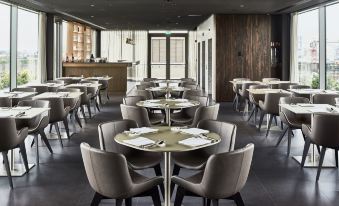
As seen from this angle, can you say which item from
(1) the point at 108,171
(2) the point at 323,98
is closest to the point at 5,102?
(1) the point at 108,171

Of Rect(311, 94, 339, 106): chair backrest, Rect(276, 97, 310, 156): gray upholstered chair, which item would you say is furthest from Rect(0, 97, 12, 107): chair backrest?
Rect(311, 94, 339, 106): chair backrest

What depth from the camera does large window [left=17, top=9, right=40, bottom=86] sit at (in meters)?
12.7

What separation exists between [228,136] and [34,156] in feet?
11.6

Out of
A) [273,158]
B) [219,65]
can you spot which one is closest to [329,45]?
[219,65]

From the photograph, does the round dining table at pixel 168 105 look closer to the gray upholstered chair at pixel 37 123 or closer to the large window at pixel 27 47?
the gray upholstered chair at pixel 37 123

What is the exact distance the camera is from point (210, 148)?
4.61 metres

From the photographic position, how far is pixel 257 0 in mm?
10836

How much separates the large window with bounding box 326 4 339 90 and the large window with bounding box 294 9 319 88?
551 mm

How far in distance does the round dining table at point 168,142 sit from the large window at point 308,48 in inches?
365

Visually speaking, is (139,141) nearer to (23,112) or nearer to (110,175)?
(110,175)

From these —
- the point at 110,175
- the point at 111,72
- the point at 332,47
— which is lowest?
the point at 110,175

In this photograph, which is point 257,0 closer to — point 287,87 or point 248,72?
point 287,87

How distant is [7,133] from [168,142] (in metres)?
2.15

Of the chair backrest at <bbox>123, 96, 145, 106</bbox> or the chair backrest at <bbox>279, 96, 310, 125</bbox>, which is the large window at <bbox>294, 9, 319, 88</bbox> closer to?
the chair backrest at <bbox>279, 96, 310, 125</bbox>
